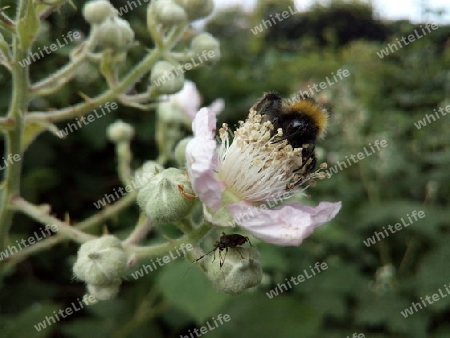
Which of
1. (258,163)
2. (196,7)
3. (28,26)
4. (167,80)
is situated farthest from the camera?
(196,7)

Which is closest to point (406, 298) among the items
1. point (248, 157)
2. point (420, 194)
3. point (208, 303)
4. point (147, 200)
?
point (420, 194)

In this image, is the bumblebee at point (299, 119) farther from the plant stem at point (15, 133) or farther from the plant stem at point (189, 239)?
the plant stem at point (15, 133)

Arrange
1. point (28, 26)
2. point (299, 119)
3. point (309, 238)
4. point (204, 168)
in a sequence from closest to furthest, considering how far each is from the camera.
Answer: point (204, 168), point (28, 26), point (299, 119), point (309, 238)

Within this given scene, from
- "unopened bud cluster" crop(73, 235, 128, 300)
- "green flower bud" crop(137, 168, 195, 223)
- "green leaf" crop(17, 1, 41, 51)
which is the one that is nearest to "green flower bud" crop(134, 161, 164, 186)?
"green flower bud" crop(137, 168, 195, 223)

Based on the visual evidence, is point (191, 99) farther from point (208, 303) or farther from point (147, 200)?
point (147, 200)

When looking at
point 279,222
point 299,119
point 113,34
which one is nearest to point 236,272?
point 279,222

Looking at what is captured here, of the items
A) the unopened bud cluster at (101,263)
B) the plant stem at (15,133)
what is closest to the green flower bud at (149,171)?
the unopened bud cluster at (101,263)

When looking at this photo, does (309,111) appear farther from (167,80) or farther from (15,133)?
(15,133)
